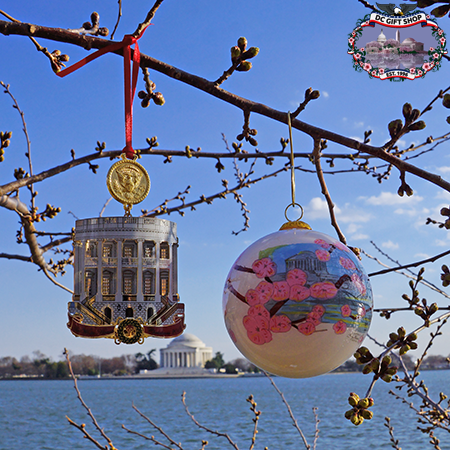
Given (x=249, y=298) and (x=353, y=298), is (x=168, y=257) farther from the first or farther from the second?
(x=353, y=298)

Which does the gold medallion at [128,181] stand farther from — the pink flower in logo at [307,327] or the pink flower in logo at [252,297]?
the pink flower in logo at [307,327]

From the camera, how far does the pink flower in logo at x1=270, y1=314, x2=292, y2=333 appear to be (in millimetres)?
1612

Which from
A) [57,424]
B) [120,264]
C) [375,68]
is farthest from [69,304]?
[57,424]

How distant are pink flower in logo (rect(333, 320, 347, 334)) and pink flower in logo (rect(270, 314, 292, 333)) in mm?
138

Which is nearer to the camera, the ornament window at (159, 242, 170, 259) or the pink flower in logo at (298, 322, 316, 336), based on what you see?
the pink flower in logo at (298, 322, 316, 336)

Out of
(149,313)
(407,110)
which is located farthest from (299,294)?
(407,110)

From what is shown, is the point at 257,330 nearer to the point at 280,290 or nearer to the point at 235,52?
the point at 280,290

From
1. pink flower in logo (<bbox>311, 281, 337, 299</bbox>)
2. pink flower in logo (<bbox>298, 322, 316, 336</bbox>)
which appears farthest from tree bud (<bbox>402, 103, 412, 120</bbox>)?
pink flower in logo (<bbox>298, 322, 316, 336</bbox>)

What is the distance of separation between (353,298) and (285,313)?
0.72ft

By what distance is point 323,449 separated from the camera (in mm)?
22641

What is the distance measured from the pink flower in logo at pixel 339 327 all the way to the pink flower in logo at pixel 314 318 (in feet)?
0.18

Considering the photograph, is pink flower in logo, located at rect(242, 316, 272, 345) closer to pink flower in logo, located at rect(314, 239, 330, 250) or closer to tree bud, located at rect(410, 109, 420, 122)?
pink flower in logo, located at rect(314, 239, 330, 250)

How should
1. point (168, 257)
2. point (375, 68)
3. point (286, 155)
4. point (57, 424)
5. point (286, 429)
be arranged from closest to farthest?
1. point (168, 257)
2. point (286, 155)
3. point (375, 68)
4. point (286, 429)
5. point (57, 424)

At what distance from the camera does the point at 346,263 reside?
1.70 m
